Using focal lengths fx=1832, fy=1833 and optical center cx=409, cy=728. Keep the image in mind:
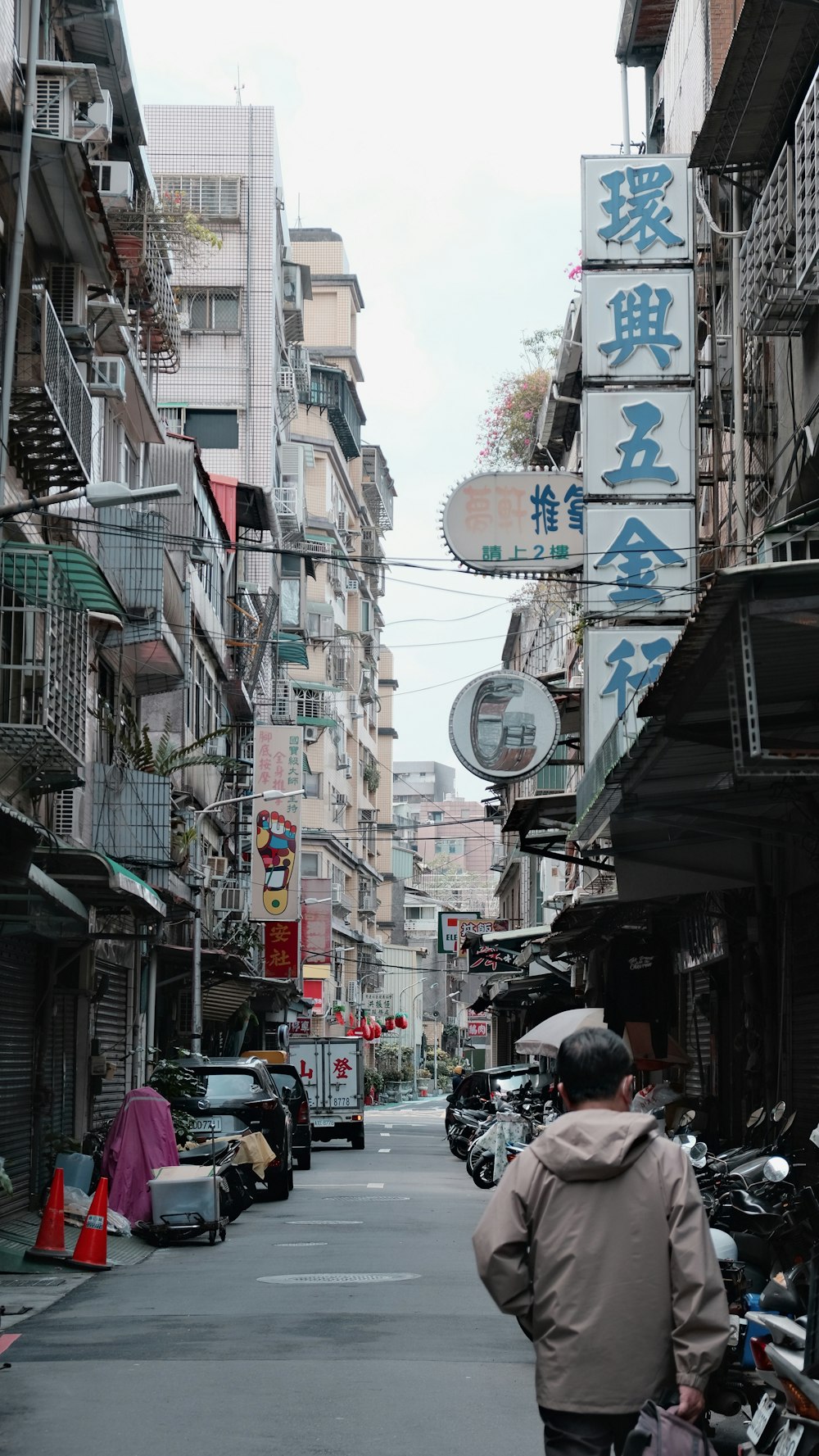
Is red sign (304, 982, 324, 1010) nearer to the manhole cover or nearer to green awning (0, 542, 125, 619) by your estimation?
green awning (0, 542, 125, 619)

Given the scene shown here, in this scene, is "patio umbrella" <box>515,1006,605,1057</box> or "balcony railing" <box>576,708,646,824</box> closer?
"balcony railing" <box>576,708,646,824</box>

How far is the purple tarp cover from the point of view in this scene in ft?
62.6

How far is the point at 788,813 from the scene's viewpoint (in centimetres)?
1433

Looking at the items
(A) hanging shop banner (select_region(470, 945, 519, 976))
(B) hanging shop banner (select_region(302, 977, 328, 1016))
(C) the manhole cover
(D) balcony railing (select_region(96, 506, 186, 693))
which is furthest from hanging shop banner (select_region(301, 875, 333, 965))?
(C) the manhole cover

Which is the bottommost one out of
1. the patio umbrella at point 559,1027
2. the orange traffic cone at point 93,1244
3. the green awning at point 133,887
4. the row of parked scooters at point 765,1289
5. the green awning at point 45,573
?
the orange traffic cone at point 93,1244

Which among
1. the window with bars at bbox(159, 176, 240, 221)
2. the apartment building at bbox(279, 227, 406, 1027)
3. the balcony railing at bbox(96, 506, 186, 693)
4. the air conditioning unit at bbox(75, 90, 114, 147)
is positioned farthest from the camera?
the apartment building at bbox(279, 227, 406, 1027)

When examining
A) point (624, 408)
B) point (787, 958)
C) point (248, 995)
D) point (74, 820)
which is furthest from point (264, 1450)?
point (248, 995)

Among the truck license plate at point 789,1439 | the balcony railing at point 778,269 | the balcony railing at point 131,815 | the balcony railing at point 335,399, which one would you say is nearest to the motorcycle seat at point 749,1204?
the truck license plate at point 789,1439

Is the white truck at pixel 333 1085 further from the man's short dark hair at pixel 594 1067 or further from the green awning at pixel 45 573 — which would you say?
the man's short dark hair at pixel 594 1067

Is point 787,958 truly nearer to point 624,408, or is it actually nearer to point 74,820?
point 624,408

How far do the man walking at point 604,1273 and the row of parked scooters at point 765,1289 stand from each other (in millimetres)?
1779

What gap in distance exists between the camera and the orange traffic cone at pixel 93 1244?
52.3ft

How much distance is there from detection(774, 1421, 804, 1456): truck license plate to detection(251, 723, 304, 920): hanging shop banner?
4039 centimetres

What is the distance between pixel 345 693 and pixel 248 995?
46.6 m
